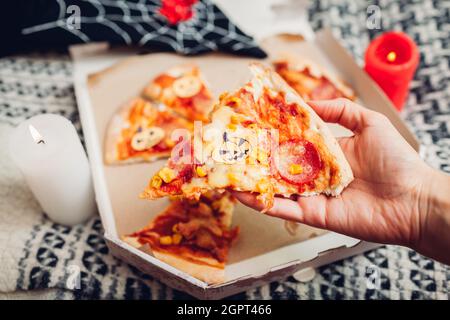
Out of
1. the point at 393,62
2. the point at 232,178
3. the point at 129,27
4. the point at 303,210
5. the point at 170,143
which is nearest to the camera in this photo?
the point at 232,178

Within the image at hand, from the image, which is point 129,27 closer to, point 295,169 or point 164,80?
point 164,80

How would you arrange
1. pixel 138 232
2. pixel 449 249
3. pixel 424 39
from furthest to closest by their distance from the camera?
pixel 424 39
pixel 138 232
pixel 449 249

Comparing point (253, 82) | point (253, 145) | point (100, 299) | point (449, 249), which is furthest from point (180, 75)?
point (449, 249)

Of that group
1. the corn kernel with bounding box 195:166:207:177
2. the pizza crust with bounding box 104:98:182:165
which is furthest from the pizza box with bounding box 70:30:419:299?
the corn kernel with bounding box 195:166:207:177

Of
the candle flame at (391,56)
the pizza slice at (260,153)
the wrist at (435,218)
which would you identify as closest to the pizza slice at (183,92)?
the pizza slice at (260,153)

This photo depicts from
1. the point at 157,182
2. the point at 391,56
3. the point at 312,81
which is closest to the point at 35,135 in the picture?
the point at 157,182
